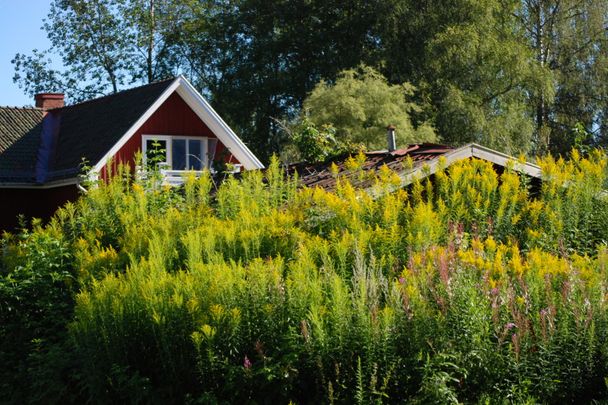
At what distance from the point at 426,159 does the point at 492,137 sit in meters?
26.3

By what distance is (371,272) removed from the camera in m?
6.81

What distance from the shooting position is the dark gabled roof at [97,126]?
87.1ft

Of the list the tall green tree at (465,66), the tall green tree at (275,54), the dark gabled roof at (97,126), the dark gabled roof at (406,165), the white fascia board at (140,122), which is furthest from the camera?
the tall green tree at (275,54)

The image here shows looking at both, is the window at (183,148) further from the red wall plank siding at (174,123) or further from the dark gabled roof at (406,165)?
the dark gabled roof at (406,165)

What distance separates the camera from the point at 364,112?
3447cm

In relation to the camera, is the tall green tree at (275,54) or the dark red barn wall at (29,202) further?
the tall green tree at (275,54)

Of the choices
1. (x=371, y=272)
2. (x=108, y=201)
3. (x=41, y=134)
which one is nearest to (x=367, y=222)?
(x=371, y=272)

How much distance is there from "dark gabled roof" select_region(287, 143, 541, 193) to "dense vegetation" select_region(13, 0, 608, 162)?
2226 centimetres

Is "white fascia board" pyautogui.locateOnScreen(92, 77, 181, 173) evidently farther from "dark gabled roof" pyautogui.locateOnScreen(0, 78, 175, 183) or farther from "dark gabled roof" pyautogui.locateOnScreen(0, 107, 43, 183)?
"dark gabled roof" pyautogui.locateOnScreen(0, 107, 43, 183)

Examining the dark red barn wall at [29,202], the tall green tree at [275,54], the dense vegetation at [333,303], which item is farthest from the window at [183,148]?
the dense vegetation at [333,303]

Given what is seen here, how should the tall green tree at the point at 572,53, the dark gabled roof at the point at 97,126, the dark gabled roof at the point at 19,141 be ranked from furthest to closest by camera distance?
the tall green tree at the point at 572,53, the dark gabled roof at the point at 19,141, the dark gabled roof at the point at 97,126

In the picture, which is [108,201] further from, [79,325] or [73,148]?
[73,148]

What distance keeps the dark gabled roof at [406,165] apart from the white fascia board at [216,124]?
15.5m

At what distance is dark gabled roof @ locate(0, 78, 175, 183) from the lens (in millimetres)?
26875
